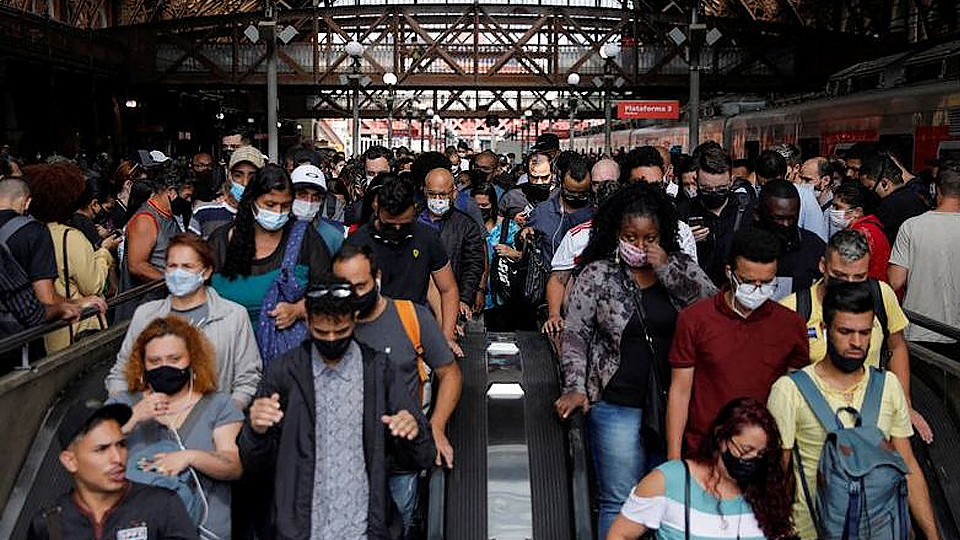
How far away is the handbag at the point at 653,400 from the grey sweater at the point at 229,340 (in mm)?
1737

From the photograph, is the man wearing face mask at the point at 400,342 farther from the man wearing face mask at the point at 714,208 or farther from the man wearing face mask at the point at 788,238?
the man wearing face mask at the point at 714,208

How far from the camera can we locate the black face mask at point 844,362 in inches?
179

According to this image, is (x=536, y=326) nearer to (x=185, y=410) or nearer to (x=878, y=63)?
(x=185, y=410)

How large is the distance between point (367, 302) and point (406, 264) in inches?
58.3

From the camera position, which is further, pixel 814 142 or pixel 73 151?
pixel 73 151

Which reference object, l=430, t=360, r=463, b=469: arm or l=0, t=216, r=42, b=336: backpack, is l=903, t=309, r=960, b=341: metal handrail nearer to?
l=430, t=360, r=463, b=469: arm

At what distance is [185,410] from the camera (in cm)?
465

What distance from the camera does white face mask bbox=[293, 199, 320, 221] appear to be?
21.9 ft

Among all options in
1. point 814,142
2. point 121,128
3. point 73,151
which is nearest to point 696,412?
point 814,142

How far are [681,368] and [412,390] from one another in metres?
1.16

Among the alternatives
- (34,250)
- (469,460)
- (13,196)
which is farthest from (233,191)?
(469,460)

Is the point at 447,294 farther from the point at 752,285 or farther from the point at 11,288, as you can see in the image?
the point at 11,288

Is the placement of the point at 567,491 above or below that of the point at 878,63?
below

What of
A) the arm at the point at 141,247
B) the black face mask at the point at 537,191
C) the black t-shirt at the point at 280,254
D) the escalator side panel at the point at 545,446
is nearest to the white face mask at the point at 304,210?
the black t-shirt at the point at 280,254
